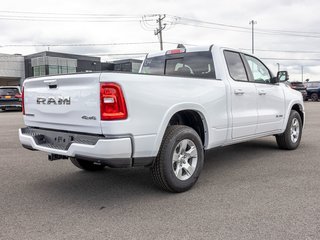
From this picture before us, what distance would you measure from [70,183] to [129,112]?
1.89 metres

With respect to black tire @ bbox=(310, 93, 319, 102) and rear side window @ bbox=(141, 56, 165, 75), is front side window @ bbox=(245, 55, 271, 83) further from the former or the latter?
black tire @ bbox=(310, 93, 319, 102)

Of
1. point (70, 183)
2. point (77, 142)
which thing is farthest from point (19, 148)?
point (77, 142)

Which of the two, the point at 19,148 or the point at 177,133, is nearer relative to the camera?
the point at 177,133

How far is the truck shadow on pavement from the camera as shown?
4.32 metres

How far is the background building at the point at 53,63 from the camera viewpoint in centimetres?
5300

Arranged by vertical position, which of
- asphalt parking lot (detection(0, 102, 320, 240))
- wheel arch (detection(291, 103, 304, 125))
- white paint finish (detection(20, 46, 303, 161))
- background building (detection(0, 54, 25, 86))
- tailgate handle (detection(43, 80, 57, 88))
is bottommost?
asphalt parking lot (detection(0, 102, 320, 240))

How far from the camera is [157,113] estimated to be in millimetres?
4012

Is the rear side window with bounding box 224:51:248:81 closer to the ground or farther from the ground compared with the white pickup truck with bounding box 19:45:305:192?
farther from the ground

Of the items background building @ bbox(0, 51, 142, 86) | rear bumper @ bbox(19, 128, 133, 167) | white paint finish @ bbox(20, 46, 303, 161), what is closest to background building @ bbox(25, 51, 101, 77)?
background building @ bbox(0, 51, 142, 86)

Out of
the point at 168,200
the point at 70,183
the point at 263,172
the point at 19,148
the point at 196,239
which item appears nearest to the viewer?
the point at 196,239

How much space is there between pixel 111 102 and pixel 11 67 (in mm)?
59110

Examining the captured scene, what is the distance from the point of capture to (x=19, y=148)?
779 cm

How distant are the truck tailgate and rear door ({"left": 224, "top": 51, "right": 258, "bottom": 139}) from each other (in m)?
2.33

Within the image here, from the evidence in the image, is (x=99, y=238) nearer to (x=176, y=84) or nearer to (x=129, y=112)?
(x=129, y=112)
